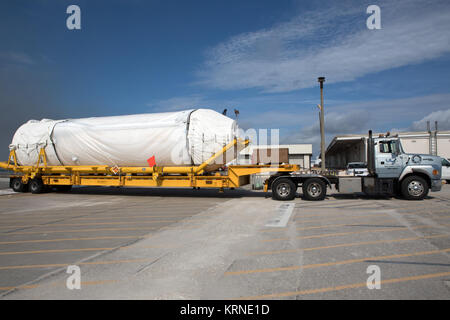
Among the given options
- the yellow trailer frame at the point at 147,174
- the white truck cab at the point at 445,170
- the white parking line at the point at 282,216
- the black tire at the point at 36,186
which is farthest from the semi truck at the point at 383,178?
the black tire at the point at 36,186

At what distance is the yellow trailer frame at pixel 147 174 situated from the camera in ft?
43.4

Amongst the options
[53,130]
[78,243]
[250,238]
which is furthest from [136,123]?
[250,238]

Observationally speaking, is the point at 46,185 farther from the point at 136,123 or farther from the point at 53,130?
the point at 136,123

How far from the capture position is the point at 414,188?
12.2m

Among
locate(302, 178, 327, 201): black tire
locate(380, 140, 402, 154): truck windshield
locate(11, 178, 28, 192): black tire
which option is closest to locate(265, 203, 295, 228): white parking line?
locate(302, 178, 327, 201): black tire

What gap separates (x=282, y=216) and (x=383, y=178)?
6039 mm

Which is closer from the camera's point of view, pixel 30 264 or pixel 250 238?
pixel 30 264

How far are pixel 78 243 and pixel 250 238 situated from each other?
3705 millimetres

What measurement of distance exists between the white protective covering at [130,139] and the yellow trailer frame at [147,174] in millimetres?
317

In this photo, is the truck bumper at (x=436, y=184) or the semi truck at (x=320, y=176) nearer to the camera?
the truck bumper at (x=436, y=184)

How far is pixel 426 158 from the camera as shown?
40.2 ft

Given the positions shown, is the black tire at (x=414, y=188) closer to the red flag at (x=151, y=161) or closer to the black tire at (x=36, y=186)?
the red flag at (x=151, y=161)

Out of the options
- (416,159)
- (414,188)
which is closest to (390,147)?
(416,159)

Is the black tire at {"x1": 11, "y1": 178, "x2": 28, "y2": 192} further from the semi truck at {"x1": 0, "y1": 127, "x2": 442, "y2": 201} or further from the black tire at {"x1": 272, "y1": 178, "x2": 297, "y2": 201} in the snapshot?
the black tire at {"x1": 272, "y1": 178, "x2": 297, "y2": 201}
